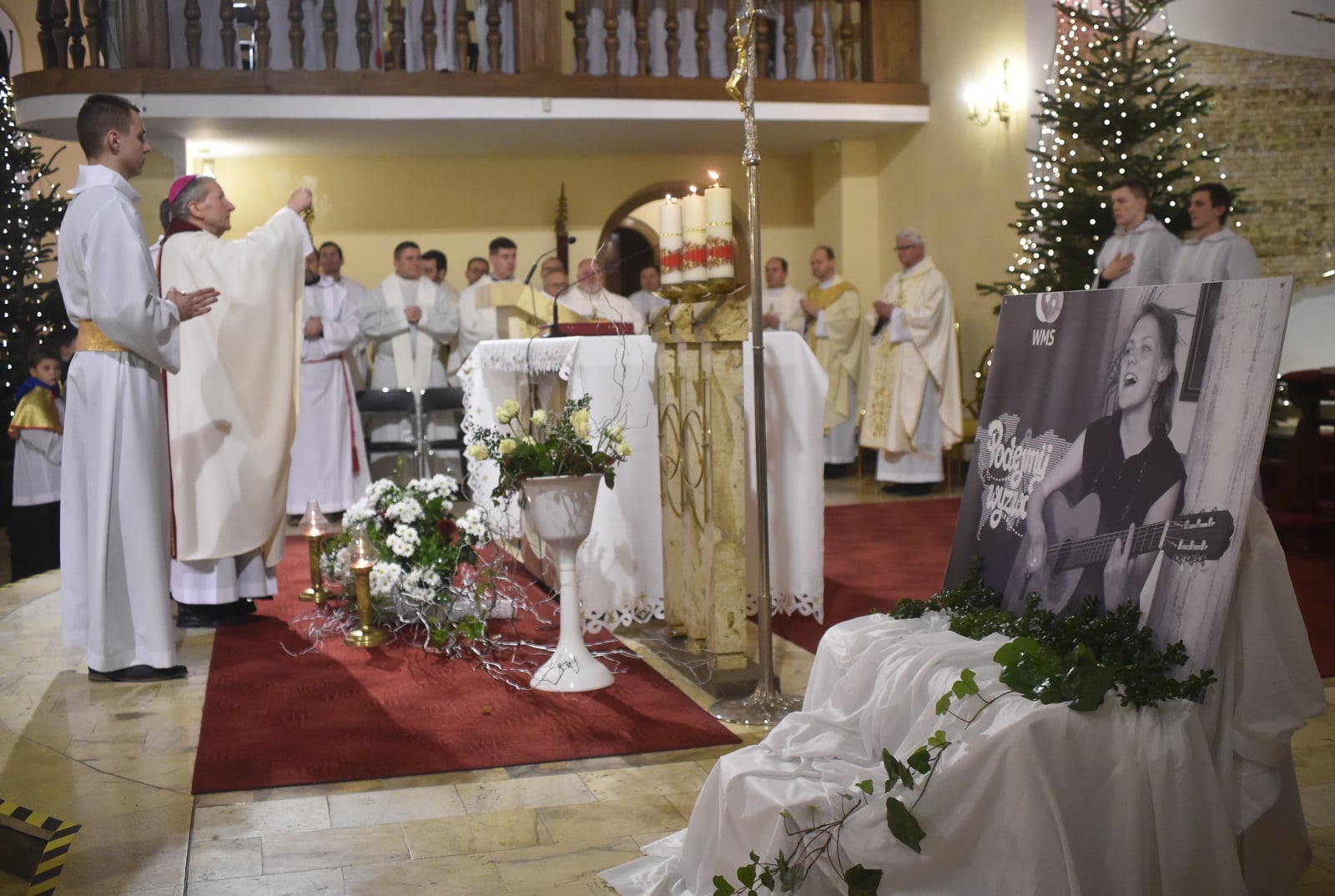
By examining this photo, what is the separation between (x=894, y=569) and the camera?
6.03m

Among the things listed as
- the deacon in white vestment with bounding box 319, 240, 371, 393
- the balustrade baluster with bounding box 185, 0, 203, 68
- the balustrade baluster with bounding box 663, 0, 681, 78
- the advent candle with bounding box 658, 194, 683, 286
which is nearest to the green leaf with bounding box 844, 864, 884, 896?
the advent candle with bounding box 658, 194, 683, 286

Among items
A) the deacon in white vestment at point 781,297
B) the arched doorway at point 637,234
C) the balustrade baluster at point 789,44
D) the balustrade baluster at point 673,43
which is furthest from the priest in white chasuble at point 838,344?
the balustrade baluster at point 673,43

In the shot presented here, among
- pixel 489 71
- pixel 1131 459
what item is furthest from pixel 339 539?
pixel 489 71

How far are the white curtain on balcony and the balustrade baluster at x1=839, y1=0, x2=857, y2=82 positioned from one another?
106 millimetres

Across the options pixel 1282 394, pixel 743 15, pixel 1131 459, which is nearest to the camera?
pixel 1131 459

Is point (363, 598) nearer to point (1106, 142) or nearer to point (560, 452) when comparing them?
point (560, 452)

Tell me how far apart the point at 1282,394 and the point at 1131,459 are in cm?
588

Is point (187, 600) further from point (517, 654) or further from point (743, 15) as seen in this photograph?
point (743, 15)

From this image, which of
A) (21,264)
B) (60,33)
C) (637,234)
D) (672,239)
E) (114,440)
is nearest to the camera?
(672,239)

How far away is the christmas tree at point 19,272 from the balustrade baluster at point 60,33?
0.50 metres

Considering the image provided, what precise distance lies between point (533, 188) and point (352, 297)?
302cm

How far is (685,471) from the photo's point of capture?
14.2 ft

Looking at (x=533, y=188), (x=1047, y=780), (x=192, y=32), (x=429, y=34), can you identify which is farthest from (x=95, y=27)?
(x=1047, y=780)

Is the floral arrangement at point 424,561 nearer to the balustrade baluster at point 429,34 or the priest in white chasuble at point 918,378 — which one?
the priest in white chasuble at point 918,378
